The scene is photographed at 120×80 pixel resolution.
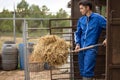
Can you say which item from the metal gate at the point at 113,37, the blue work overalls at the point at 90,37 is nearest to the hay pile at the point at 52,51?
the blue work overalls at the point at 90,37

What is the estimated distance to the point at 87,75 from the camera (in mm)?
6043

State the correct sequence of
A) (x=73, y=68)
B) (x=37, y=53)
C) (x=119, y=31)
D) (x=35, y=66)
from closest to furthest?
(x=119, y=31)
(x=37, y=53)
(x=73, y=68)
(x=35, y=66)

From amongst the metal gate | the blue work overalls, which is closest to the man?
the blue work overalls

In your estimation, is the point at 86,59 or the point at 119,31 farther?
the point at 86,59

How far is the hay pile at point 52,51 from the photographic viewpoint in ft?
20.8

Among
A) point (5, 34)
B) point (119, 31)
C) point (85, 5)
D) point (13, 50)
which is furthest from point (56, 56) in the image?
point (5, 34)

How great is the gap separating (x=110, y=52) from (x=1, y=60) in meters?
8.22

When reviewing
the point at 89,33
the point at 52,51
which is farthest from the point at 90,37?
the point at 52,51

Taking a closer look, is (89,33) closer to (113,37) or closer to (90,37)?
(90,37)

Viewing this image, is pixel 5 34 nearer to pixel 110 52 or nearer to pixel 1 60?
pixel 1 60

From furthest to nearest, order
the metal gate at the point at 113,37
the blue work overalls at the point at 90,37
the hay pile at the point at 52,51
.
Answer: the hay pile at the point at 52,51
the blue work overalls at the point at 90,37
the metal gate at the point at 113,37

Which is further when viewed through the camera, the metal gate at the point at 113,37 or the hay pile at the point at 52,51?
the hay pile at the point at 52,51

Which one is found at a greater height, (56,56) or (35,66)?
(56,56)

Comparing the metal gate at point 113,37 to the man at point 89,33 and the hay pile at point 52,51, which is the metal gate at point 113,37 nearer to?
the man at point 89,33
